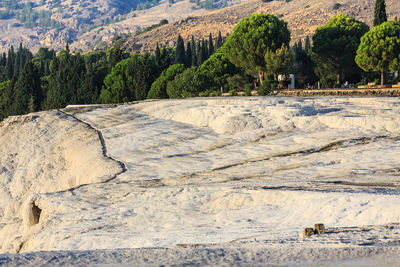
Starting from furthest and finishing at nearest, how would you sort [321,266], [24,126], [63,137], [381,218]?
[24,126], [63,137], [381,218], [321,266]

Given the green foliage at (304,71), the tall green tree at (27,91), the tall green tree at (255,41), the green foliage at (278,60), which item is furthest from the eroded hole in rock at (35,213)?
the tall green tree at (27,91)

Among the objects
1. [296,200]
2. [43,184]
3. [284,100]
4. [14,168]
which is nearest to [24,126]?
[14,168]

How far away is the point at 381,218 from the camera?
15383mm

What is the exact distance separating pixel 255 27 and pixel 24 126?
41906mm

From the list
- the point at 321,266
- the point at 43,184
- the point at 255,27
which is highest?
the point at 255,27

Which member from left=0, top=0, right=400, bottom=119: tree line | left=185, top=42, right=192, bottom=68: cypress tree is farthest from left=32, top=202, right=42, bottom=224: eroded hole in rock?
left=185, top=42, right=192, bottom=68: cypress tree

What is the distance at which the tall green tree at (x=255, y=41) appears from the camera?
76.5 m

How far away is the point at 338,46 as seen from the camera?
77.8m

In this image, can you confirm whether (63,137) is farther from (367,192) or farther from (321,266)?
(321,266)

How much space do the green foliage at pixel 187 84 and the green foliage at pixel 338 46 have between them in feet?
55.3

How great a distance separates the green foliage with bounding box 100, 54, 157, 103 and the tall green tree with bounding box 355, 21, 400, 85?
38148mm

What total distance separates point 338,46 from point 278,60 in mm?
11466

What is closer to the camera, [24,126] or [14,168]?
[14,168]

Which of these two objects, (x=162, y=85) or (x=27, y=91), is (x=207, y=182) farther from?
(x=27, y=91)
